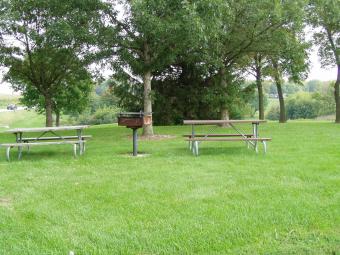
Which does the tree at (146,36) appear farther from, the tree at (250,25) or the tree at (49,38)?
the tree at (250,25)

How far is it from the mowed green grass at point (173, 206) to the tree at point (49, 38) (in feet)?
19.4

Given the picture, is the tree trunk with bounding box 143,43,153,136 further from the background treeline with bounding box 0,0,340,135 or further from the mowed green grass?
the mowed green grass

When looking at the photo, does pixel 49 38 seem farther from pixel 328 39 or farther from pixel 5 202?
pixel 328 39

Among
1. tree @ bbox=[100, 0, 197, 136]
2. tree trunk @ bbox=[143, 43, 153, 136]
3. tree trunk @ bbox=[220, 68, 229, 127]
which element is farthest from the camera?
tree trunk @ bbox=[220, 68, 229, 127]

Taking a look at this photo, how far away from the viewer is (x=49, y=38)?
1427 centimetres

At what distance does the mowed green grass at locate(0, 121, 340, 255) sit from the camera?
374 centimetres

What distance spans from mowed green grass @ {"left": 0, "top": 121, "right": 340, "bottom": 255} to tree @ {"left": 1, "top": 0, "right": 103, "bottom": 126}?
19.4 feet

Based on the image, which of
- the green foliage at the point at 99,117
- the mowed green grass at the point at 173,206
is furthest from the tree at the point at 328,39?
the green foliage at the point at 99,117

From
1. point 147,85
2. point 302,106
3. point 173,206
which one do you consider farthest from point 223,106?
point 302,106

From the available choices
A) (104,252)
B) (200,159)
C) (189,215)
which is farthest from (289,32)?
(104,252)

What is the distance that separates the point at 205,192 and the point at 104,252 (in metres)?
2.17

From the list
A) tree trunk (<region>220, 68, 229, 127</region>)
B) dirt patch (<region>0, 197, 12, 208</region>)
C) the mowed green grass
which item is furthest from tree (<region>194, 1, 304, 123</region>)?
dirt patch (<region>0, 197, 12, 208</region>)

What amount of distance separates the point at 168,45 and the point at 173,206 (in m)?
9.59

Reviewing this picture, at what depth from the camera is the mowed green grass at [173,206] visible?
3736 mm
